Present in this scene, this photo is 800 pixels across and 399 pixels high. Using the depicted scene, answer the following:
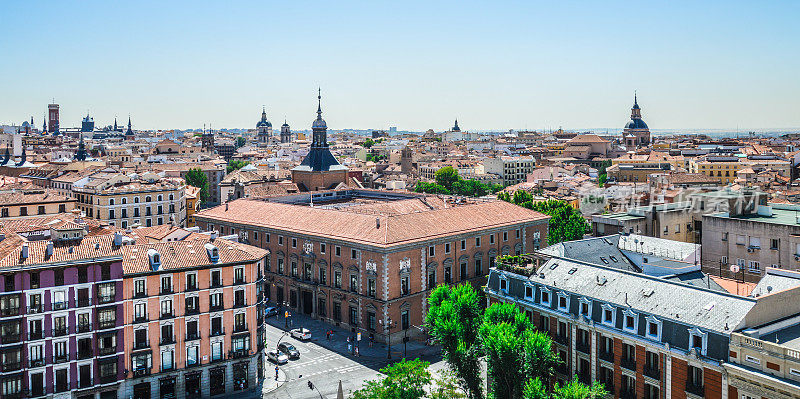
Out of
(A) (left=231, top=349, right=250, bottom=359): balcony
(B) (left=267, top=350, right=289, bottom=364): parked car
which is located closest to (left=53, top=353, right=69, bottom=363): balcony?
(A) (left=231, top=349, right=250, bottom=359): balcony

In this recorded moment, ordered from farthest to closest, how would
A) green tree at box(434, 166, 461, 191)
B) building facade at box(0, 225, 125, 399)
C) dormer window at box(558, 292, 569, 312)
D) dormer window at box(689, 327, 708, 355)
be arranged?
green tree at box(434, 166, 461, 191) < building facade at box(0, 225, 125, 399) < dormer window at box(558, 292, 569, 312) < dormer window at box(689, 327, 708, 355)

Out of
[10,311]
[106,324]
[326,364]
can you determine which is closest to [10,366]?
[10,311]

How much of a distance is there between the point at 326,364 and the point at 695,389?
1374 inches

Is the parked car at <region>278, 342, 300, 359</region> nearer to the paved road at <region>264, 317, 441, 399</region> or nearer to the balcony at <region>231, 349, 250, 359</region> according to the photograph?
the paved road at <region>264, 317, 441, 399</region>

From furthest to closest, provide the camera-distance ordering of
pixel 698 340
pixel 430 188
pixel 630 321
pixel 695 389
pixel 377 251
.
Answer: pixel 430 188
pixel 377 251
pixel 630 321
pixel 695 389
pixel 698 340

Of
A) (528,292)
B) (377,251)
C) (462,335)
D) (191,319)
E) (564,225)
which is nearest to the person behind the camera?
(528,292)

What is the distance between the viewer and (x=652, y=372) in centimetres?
4222

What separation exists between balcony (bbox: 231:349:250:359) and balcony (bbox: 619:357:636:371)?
102ft

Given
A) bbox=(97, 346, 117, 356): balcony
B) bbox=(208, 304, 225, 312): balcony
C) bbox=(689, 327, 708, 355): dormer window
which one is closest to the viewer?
bbox=(689, 327, 708, 355): dormer window

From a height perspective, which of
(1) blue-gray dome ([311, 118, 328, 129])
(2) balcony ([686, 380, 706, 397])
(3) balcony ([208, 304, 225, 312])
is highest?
(1) blue-gray dome ([311, 118, 328, 129])

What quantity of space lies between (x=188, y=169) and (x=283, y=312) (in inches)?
4520

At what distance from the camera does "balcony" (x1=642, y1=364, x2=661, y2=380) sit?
137 feet

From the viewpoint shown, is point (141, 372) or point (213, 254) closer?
point (141, 372)

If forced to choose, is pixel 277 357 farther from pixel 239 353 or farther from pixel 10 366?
pixel 10 366
